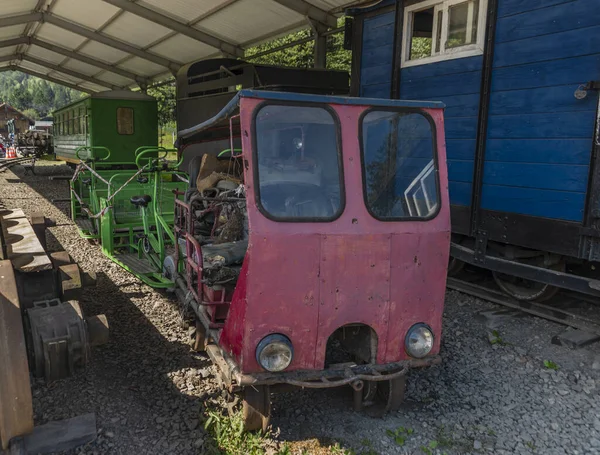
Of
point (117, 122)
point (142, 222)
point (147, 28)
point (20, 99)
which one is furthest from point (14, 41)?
point (20, 99)

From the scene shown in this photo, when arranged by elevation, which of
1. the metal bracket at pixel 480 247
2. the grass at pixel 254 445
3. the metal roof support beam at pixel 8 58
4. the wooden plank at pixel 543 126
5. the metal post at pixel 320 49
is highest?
the metal roof support beam at pixel 8 58

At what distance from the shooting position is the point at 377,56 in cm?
682

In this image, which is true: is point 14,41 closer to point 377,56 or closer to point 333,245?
point 377,56

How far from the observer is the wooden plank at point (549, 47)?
4512 mm

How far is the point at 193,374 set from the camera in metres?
3.95

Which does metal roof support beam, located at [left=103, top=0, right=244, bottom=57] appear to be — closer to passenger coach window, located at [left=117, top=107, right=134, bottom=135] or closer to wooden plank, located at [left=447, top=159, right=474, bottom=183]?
passenger coach window, located at [left=117, top=107, right=134, bottom=135]

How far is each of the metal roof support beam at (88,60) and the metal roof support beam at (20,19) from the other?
4.01 metres

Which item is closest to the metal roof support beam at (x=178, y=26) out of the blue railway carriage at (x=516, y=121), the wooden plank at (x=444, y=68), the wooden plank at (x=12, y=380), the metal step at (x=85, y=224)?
the metal step at (x=85, y=224)

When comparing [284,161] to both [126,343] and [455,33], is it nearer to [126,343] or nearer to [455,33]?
[126,343]

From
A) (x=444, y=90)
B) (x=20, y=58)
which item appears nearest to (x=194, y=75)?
(x=444, y=90)

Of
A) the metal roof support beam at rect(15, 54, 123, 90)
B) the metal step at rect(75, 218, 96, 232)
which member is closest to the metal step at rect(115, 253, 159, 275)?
the metal step at rect(75, 218, 96, 232)

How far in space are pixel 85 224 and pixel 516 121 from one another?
725cm

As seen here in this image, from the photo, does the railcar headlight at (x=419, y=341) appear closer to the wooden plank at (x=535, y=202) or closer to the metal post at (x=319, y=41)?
the wooden plank at (x=535, y=202)

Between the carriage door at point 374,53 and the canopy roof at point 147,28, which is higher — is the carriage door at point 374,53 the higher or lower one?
the lower one
